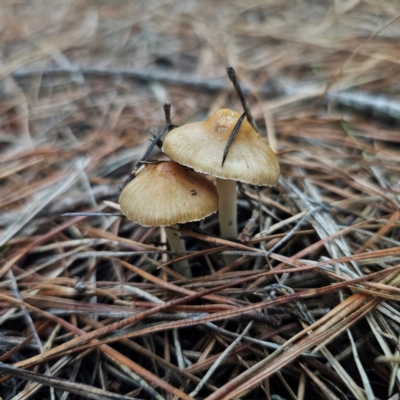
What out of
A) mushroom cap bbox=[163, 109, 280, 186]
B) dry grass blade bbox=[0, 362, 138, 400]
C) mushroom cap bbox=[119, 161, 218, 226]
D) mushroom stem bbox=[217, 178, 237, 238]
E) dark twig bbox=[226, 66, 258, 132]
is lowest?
dry grass blade bbox=[0, 362, 138, 400]

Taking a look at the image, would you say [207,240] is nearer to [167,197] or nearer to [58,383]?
[167,197]

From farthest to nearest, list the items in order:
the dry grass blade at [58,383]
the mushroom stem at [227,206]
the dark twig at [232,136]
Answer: the mushroom stem at [227,206]
the dark twig at [232,136]
the dry grass blade at [58,383]

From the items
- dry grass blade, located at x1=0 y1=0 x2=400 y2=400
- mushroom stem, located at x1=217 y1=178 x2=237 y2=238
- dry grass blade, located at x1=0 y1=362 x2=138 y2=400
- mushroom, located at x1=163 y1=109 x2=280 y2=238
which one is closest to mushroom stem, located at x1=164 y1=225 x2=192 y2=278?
dry grass blade, located at x1=0 y1=0 x2=400 y2=400

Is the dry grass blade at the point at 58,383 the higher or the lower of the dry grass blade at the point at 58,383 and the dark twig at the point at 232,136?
the lower

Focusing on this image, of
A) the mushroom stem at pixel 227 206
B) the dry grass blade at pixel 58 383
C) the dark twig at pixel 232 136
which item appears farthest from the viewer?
the mushroom stem at pixel 227 206

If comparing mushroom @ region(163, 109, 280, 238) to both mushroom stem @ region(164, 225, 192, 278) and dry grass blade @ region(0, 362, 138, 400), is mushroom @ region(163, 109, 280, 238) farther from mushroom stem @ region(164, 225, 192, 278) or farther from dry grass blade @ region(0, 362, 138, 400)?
dry grass blade @ region(0, 362, 138, 400)

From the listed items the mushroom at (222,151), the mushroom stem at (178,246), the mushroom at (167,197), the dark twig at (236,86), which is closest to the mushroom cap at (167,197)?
the mushroom at (167,197)

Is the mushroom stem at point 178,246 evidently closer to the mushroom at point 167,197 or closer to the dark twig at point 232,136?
the mushroom at point 167,197

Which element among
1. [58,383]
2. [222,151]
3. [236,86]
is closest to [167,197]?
[222,151]
